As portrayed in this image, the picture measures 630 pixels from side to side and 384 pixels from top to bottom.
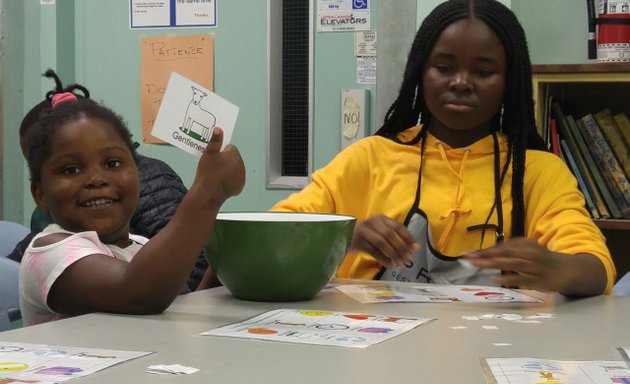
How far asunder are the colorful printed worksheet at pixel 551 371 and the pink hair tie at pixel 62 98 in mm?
921

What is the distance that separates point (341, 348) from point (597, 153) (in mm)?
1688

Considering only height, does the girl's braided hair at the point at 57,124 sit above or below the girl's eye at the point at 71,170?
above

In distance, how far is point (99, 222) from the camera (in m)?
1.28

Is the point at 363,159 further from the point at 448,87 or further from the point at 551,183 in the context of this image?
the point at 551,183

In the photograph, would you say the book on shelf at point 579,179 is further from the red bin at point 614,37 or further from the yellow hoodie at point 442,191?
the yellow hoodie at point 442,191

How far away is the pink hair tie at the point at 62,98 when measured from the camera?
146 cm

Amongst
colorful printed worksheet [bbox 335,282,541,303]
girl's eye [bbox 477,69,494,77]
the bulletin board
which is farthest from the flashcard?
the bulletin board

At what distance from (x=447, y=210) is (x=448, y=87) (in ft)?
0.75

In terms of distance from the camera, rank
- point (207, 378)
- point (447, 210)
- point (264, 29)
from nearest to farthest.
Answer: point (207, 378), point (447, 210), point (264, 29)

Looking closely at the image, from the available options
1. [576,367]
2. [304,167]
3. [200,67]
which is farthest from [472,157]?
[200,67]

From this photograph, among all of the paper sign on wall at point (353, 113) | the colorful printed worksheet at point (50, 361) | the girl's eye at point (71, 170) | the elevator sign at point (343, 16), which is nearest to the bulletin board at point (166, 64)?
the elevator sign at point (343, 16)

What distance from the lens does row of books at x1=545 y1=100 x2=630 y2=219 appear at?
2.33 meters

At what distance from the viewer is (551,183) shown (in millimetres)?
1620

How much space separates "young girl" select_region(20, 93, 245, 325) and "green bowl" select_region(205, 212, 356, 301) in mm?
75
